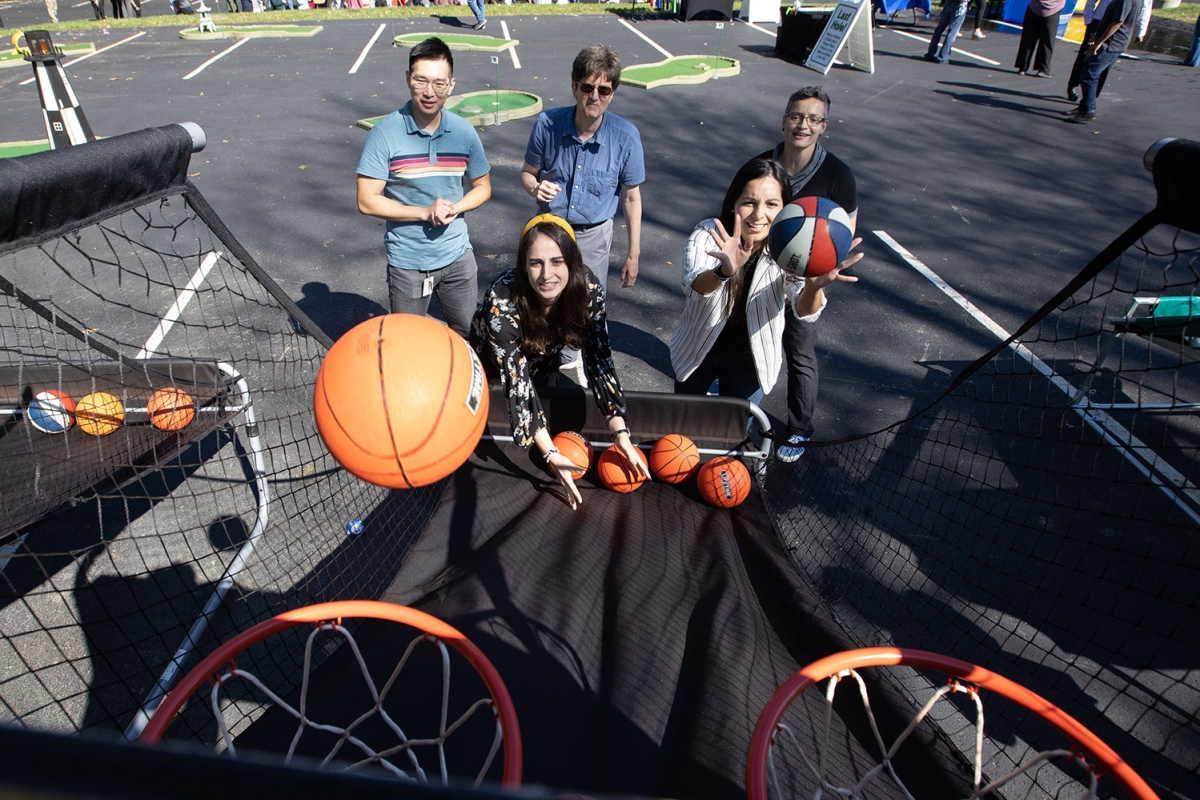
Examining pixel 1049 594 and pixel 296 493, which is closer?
pixel 1049 594

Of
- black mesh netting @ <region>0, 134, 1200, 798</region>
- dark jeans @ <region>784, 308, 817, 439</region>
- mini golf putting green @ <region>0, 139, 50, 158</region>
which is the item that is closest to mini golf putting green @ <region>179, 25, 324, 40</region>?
mini golf putting green @ <region>0, 139, 50, 158</region>

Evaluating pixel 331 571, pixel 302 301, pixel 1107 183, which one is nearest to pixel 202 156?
pixel 302 301

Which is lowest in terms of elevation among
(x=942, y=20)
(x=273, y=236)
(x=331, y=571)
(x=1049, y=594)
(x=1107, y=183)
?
(x=331, y=571)

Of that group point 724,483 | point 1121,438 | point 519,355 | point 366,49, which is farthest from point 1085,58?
point 366,49

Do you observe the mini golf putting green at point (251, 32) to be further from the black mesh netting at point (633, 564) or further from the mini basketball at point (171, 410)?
the mini basketball at point (171, 410)

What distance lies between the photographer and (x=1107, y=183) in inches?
355

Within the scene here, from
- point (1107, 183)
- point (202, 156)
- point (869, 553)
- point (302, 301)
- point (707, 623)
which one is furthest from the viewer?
point (202, 156)

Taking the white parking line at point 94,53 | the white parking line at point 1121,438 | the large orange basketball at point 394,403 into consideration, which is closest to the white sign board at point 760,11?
A: the white parking line at point 94,53

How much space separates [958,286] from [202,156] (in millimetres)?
10708

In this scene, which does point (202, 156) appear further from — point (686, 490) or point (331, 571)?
point (686, 490)

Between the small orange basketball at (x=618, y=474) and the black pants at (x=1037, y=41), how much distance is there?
15.7 m

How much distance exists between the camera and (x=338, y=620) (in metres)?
2.53

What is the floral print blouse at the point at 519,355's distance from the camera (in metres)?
3.36

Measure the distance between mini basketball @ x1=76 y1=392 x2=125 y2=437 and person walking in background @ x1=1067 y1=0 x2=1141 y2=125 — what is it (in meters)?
13.6
